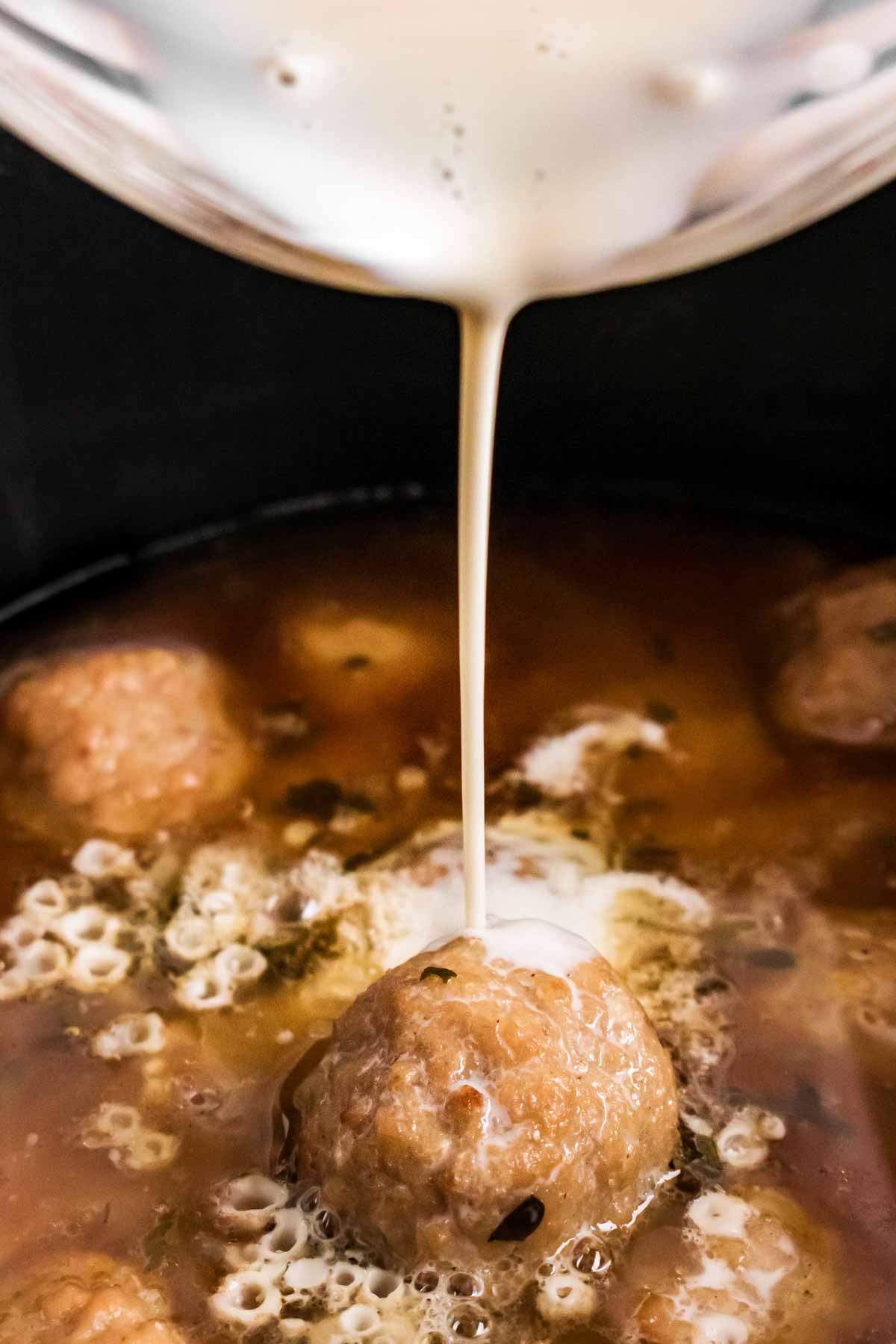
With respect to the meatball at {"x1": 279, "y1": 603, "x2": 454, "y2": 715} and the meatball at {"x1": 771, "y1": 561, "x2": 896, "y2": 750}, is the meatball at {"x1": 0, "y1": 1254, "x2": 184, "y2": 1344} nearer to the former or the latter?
the meatball at {"x1": 279, "y1": 603, "x2": 454, "y2": 715}

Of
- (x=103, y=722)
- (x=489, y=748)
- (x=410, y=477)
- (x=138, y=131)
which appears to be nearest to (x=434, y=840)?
(x=489, y=748)

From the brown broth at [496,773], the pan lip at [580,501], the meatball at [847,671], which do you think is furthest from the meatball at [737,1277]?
the pan lip at [580,501]

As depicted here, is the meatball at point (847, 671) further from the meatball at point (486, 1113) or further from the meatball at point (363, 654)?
the meatball at point (486, 1113)

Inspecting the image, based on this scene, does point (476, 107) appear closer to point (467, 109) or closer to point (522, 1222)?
point (467, 109)

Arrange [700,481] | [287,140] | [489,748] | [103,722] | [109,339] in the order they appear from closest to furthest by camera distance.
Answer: [287,140] → [103,722] → [489,748] → [109,339] → [700,481]

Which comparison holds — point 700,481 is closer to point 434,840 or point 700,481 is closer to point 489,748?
point 489,748

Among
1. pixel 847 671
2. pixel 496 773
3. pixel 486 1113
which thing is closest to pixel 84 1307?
pixel 486 1113
